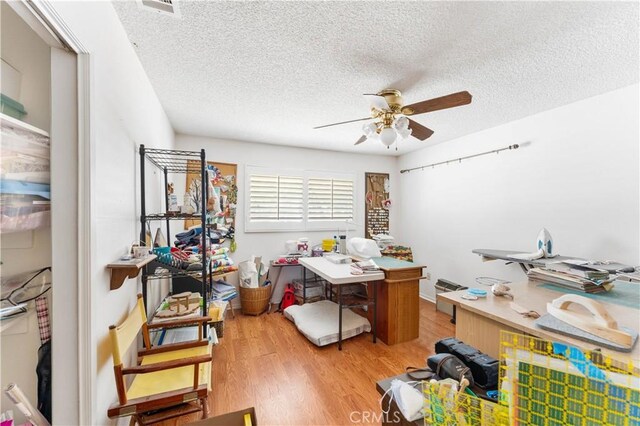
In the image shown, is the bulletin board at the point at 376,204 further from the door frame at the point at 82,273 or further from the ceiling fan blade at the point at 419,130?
the door frame at the point at 82,273

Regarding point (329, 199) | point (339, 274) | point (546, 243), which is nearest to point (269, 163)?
point (329, 199)

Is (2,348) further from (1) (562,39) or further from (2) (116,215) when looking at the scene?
(1) (562,39)

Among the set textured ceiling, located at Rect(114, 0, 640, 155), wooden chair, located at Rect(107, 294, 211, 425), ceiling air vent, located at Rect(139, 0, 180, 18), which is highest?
textured ceiling, located at Rect(114, 0, 640, 155)

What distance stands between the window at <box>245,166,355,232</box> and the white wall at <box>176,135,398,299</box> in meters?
0.09

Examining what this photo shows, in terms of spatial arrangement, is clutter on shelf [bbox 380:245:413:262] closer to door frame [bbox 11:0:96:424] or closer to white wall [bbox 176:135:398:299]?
white wall [bbox 176:135:398:299]

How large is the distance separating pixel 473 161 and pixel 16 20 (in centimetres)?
391

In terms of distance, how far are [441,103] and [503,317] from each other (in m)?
1.34

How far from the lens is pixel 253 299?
3.22 meters

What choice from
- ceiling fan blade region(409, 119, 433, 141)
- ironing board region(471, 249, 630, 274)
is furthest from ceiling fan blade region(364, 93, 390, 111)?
ironing board region(471, 249, 630, 274)

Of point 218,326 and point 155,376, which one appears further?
point 218,326

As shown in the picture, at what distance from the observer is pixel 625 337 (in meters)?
0.91

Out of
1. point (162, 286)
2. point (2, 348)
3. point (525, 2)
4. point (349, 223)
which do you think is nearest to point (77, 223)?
point (2, 348)

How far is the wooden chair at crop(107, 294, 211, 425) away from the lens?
1164 millimetres

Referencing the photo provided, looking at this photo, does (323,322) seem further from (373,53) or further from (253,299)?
(373,53)
